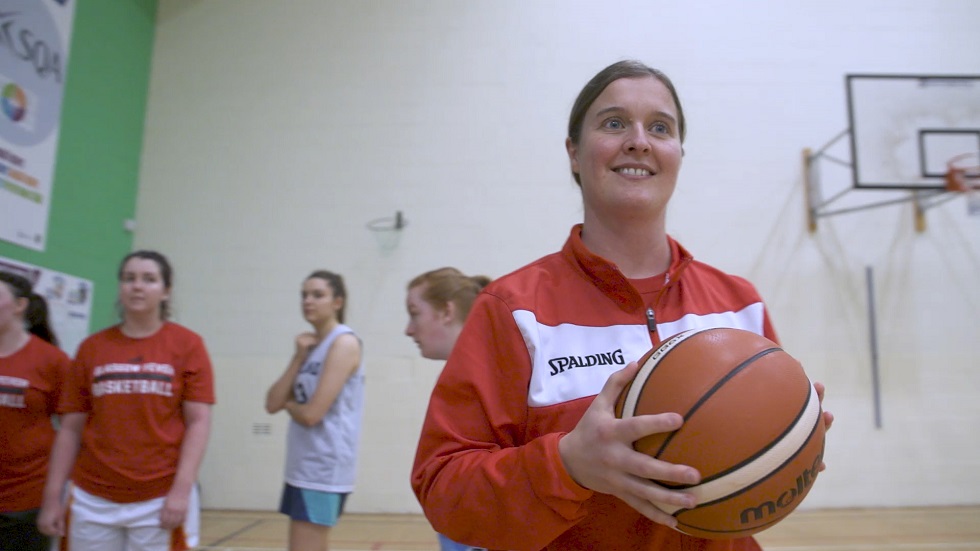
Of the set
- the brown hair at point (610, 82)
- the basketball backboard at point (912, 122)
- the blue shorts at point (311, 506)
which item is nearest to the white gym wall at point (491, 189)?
the basketball backboard at point (912, 122)

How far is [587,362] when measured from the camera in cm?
99

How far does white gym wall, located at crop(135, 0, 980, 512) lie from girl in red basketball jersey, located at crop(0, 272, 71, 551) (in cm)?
257

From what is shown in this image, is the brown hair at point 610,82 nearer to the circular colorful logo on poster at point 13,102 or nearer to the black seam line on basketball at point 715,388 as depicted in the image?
the black seam line on basketball at point 715,388

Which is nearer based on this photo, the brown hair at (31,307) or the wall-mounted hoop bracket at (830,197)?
the brown hair at (31,307)

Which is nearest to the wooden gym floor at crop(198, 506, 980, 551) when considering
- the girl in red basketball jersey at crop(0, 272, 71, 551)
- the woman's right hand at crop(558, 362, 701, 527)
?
the girl in red basketball jersey at crop(0, 272, 71, 551)

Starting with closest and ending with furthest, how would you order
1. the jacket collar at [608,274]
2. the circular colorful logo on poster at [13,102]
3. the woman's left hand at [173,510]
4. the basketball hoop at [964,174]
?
1. the jacket collar at [608,274]
2. the woman's left hand at [173,510]
3. the circular colorful logo on poster at [13,102]
4. the basketball hoop at [964,174]

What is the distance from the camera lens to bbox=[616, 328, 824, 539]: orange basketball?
2.51 ft

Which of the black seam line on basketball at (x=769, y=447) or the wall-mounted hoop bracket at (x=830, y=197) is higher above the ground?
the wall-mounted hoop bracket at (x=830, y=197)

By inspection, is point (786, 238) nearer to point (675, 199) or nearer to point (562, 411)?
point (675, 199)

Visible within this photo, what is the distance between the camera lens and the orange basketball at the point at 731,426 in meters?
0.77

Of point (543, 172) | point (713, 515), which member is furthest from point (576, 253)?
point (543, 172)

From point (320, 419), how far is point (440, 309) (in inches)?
27.9

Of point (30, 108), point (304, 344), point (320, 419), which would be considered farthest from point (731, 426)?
point (30, 108)

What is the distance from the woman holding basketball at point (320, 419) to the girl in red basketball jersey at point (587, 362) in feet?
5.36
